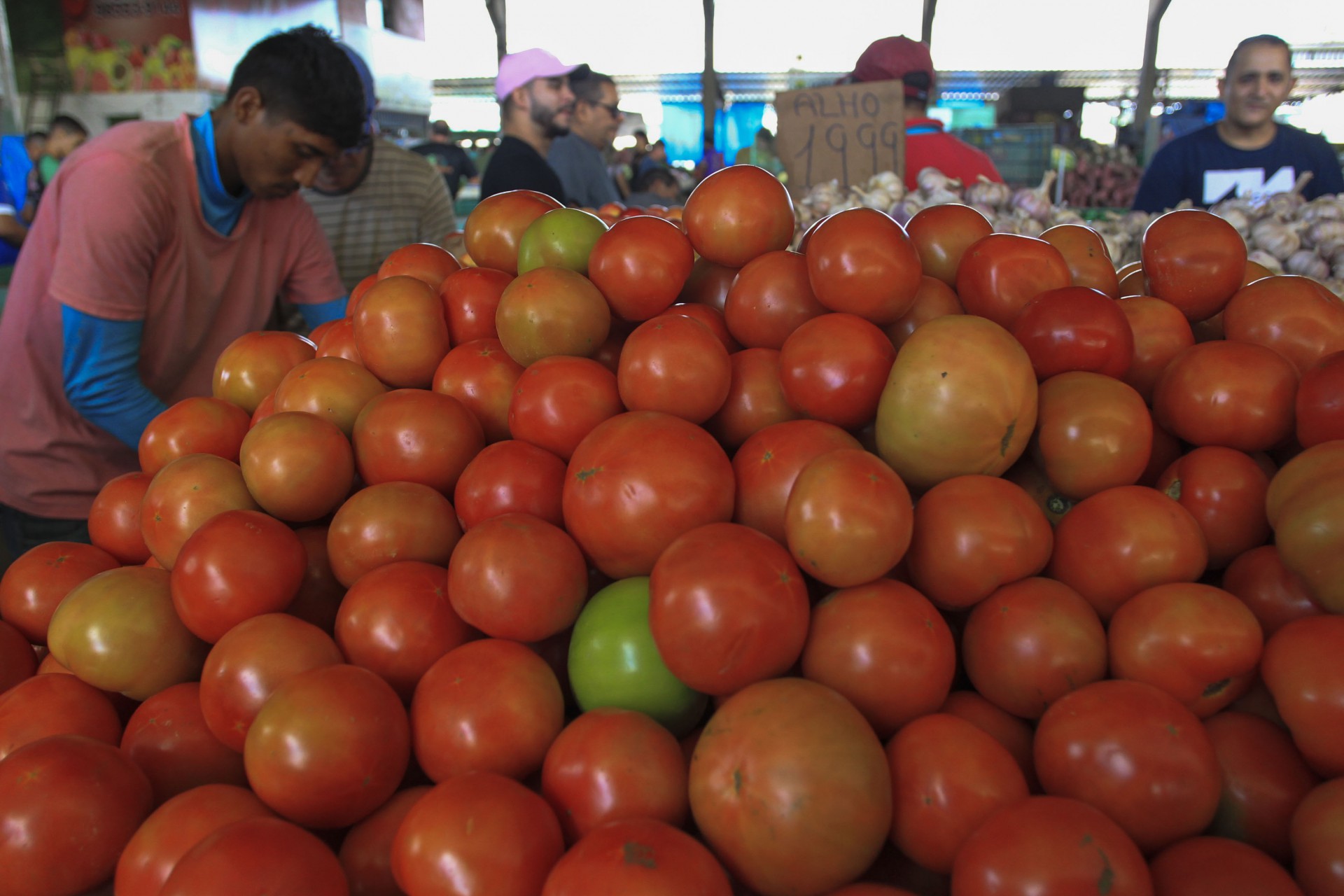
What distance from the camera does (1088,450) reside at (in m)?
0.93

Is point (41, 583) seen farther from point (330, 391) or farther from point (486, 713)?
point (486, 713)

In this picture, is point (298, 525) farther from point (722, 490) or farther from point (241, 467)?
point (722, 490)

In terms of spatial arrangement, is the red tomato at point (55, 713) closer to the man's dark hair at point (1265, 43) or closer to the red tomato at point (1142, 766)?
the red tomato at point (1142, 766)

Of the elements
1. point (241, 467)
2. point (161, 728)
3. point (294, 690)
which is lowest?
point (161, 728)

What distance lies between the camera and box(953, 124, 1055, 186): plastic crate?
657cm

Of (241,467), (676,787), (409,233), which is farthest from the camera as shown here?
(409,233)

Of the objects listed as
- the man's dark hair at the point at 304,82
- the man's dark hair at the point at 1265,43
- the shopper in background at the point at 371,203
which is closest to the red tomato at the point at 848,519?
the man's dark hair at the point at 304,82

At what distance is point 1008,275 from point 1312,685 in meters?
0.60

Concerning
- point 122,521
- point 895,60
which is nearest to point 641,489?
point 122,521

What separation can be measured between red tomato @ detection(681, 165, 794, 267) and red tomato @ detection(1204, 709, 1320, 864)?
84cm

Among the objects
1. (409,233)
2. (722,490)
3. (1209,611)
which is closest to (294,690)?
(722,490)

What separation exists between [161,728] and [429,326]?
2.06ft

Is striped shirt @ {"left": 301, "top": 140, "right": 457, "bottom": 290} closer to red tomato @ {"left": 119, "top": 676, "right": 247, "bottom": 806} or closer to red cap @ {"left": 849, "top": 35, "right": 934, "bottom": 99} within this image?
red cap @ {"left": 849, "top": 35, "right": 934, "bottom": 99}

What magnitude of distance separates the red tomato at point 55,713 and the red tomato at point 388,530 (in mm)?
301
